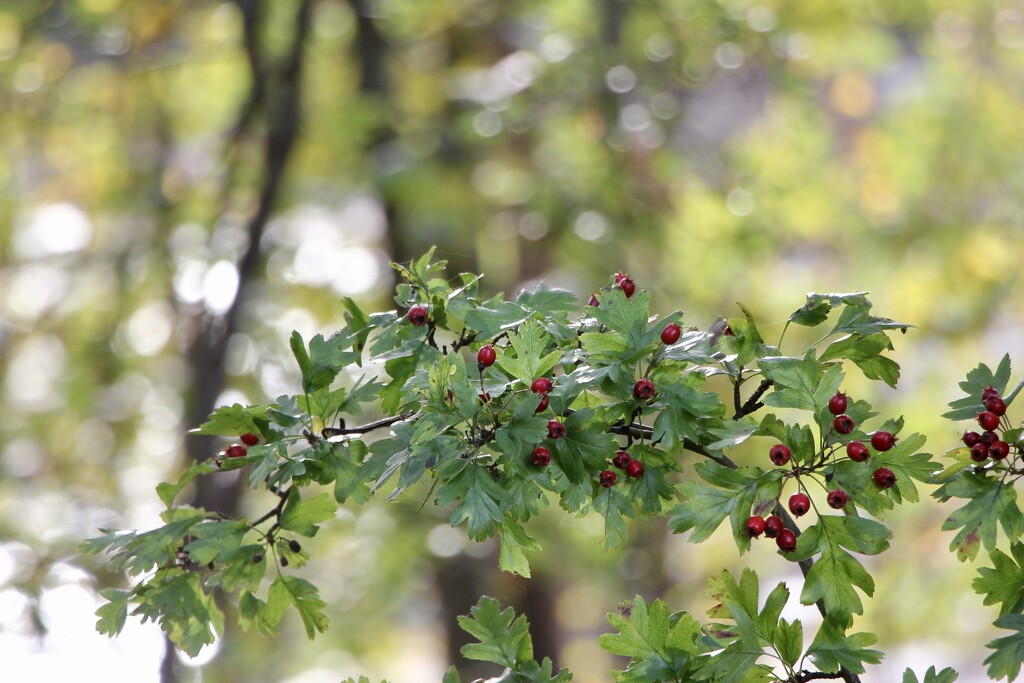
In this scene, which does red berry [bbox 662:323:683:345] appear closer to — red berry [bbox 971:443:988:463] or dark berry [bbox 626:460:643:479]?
dark berry [bbox 626:460:643:479]

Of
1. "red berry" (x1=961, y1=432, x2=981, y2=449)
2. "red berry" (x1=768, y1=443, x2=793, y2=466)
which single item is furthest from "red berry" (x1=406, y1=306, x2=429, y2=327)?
"red berry" (x1=961, y1=432, x2=981, y2=449)

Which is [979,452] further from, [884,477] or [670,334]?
[670,334]

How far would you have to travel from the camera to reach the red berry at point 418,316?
105 cm

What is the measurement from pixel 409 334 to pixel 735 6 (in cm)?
339

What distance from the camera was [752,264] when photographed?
4.35m

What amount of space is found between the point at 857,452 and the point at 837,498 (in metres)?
0.04

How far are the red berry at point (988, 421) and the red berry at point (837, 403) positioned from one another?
0.45 ft

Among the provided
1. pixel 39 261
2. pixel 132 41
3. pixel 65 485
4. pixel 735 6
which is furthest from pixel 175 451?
pixel 735 6

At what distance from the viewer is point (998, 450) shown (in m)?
0.92

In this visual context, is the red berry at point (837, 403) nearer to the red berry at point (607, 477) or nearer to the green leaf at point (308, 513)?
the red berry at point (607, 477)

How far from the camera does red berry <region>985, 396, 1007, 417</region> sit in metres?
0.95

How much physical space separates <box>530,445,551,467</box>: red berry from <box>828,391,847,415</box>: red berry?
0.83 ft

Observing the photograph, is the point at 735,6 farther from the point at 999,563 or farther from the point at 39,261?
the point at 999,563

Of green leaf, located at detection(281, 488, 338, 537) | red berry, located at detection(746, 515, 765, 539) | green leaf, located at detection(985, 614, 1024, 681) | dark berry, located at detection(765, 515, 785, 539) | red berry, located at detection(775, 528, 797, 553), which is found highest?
red berry, located at detection(746, 515, 765, 539)
